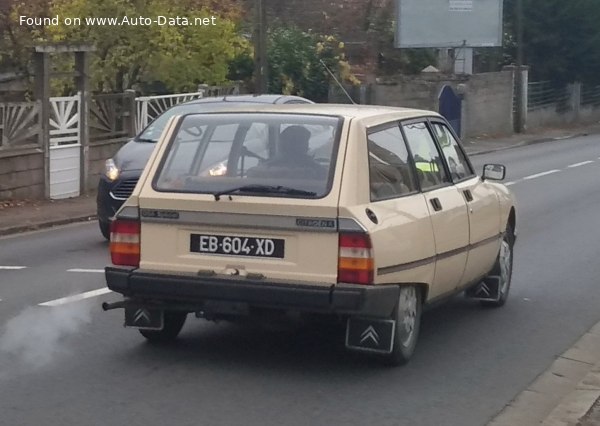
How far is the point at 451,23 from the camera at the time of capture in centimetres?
4206

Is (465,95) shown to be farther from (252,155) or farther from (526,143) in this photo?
(252,155)

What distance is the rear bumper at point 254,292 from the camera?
7223 millimetres

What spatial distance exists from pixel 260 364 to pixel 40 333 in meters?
1.82

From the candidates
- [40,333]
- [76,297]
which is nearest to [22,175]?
[76,297]

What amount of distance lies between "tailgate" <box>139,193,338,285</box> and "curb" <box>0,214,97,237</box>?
27.4 ft

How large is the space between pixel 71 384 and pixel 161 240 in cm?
102

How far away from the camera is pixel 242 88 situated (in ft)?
95.0

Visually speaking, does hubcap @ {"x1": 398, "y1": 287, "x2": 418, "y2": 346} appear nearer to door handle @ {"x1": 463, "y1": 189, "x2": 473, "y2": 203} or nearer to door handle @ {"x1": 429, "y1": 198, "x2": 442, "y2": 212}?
door handle @ {"x1": 429, "y1": 198, "x2": 442, "y2": 212}

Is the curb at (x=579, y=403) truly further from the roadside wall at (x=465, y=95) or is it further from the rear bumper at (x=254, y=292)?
the roadside wall at (x=465, y=95)

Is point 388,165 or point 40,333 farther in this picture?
point 40,333

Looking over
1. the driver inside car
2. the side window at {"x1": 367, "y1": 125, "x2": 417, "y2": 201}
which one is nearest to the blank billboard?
the side window at {"x1": 367, "y1": 125, "x2": 417, "y2": 201}

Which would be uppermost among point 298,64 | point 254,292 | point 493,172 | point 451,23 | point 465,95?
point 451,23

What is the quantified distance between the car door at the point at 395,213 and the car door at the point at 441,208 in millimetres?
118

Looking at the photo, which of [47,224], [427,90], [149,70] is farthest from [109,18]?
[427,90]
